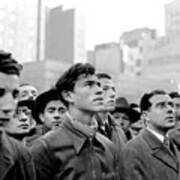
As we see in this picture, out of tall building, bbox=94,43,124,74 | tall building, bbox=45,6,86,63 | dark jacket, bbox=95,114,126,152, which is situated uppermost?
tall building, bbox=45,6,86,63

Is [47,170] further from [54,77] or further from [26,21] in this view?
[26,21]

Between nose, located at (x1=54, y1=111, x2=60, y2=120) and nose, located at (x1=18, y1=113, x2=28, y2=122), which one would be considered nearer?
nose, located at (x1=18, y1=113, x2=28, y2=122)

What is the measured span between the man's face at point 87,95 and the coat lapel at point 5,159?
1.05 m

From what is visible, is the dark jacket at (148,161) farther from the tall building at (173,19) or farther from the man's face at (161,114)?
the tall building at (173,19)

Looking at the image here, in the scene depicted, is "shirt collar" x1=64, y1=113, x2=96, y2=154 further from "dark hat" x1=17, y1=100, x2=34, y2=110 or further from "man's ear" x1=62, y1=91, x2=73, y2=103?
"dark hat" x1=17, y1=100, x2=34, y2=110

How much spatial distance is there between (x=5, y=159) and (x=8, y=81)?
500 mm

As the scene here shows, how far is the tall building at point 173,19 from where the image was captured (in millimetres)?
85312

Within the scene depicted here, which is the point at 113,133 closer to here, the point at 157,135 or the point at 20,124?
the point at 157,135

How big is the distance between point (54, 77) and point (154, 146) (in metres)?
43.3

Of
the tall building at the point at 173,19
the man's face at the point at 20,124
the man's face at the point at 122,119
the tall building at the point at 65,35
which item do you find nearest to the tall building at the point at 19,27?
the tall building at the point at 65,35

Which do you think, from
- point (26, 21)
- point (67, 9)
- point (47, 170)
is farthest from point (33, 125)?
point (67, 9)

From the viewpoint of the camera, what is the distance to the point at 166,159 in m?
3.77

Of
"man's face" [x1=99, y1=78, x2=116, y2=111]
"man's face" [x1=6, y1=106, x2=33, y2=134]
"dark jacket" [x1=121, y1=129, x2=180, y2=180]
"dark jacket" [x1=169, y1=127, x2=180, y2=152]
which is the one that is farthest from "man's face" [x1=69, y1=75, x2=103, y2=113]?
"dark jacket" [x1=169, y1=127, x2=180, y2=152]

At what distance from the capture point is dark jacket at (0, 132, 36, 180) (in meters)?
2.39
